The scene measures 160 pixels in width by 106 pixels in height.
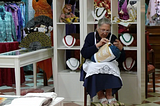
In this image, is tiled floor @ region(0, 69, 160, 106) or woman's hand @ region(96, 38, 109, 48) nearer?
woman's hand @ region(96, 38, 109, 48)

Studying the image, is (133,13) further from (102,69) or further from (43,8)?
(43,8)

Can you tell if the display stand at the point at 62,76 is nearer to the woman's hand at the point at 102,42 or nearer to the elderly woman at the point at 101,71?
the elderly woman at the point at 101,71

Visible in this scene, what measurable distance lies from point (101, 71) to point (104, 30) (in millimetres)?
543

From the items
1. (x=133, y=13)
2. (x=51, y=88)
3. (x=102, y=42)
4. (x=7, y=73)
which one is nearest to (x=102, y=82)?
(x=102, y=42)

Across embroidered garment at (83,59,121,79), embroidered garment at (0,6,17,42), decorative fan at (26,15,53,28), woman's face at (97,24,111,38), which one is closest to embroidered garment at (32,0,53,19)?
decorative fan at (26,15,53,28)

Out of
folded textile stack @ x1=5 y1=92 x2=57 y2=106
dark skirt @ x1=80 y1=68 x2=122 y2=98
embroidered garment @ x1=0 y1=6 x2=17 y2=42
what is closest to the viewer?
folded textile stack @ x1=5 y1=92 x2=57 y2=106

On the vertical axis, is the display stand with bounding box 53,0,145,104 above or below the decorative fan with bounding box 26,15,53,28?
below

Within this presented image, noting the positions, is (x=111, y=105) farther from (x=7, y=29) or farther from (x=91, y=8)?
(x=7, y=29)

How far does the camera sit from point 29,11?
796 cm

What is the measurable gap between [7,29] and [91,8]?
8.80 ft

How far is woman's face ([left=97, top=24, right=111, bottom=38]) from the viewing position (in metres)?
4.52

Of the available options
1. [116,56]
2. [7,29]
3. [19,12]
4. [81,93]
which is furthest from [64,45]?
[19,12]

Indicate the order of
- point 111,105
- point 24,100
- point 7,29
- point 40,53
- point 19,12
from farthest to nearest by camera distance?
point 19,12 < point 7,29 < point 40,53 < point 111,105 < point 24,100

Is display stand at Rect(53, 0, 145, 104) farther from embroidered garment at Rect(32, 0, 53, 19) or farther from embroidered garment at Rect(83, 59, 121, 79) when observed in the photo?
embroidered garment at Rect(32, 0, 53, 19)
